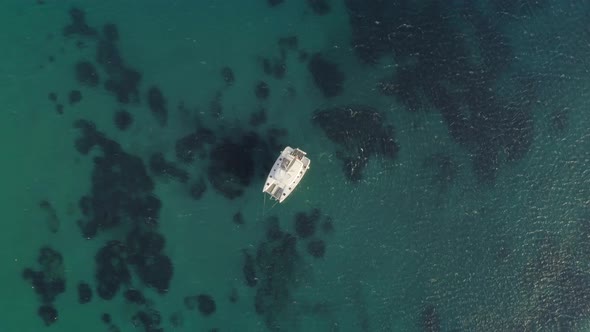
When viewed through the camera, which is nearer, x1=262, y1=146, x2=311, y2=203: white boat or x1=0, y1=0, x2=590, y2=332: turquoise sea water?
x1=262, y1=146, x2=311, y2=203: white boat

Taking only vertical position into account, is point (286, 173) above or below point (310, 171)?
above

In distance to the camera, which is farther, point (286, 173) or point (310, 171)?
point (310, 171)

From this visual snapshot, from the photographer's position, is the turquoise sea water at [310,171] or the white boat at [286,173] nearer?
the white boat at [286,173]
